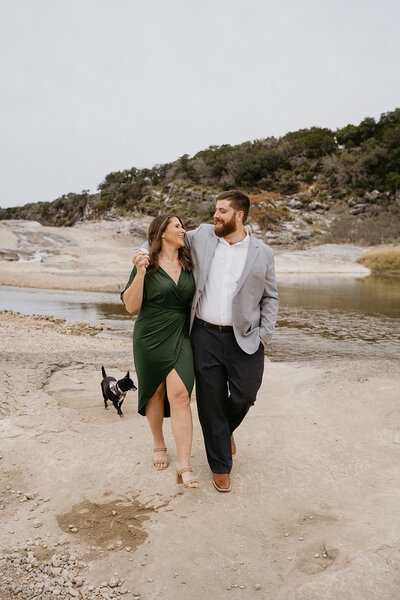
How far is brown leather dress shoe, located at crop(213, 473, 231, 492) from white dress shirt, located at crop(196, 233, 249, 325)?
1.18 m

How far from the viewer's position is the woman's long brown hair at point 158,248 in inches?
140

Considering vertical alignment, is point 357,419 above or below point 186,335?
below

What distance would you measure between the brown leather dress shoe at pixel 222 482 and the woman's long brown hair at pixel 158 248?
1632mm

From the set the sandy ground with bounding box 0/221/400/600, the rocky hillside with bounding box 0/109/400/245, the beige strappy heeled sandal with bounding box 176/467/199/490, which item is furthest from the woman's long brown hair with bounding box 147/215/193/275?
the rocky hillside with bounding box 0/109/400/245

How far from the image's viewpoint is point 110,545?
2779mm

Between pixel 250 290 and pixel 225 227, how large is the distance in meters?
0.53

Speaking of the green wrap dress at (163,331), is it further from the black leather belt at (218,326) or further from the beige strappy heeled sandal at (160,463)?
the beige strappy heeled sandal at (160,463)

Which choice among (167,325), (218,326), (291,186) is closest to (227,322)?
(218,326)

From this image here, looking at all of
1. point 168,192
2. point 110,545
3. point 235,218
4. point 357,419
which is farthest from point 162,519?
point 168,192

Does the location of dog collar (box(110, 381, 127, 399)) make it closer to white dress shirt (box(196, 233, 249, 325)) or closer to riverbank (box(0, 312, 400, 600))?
riverbank (box(0, 312, 400, 600))

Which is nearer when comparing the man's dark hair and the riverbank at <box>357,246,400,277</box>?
the man's dark hair

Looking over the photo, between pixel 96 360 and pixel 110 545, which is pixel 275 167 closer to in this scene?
pixel 96 360

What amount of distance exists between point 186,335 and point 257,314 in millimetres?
604

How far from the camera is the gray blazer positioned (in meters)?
3.39
